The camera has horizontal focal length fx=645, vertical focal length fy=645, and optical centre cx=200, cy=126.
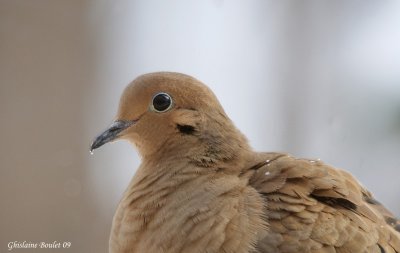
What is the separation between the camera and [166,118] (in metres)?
1.97

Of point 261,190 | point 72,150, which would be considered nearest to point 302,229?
point 261,190

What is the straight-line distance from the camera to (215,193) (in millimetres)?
1768

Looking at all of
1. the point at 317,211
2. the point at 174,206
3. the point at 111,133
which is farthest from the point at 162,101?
the point at 317,211

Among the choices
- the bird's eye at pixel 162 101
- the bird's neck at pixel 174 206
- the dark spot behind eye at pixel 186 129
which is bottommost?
the bird's neck at pixel 174 206

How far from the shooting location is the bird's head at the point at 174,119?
1.94 m

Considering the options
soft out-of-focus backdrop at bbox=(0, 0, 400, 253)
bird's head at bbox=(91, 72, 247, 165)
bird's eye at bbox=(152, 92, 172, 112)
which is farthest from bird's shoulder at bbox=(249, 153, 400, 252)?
soft out-of-focus backdrop at bbox=(0, 0, 400, 253)

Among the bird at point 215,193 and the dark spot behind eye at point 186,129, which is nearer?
the bird at point 215,193

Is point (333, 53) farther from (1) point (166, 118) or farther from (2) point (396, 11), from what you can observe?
(1) point (166, 118)

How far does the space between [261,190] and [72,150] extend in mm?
1609

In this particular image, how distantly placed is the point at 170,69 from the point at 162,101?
1.35 m

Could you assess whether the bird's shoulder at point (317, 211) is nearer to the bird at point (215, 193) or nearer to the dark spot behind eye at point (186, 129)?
the bird at point (215, 193)

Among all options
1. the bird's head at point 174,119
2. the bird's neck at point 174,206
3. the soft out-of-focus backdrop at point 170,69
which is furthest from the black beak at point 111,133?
the soft out-of-focus backdrop at point 170,69

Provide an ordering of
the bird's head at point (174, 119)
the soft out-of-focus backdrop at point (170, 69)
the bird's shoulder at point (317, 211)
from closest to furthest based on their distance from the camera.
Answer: the bird's shoulder at point (317, 211) → the bird's head at point (174, 119) → the soft out-of-focus backdrop at point (170, 69)

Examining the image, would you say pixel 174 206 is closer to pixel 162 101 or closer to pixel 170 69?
pixel 162 101
